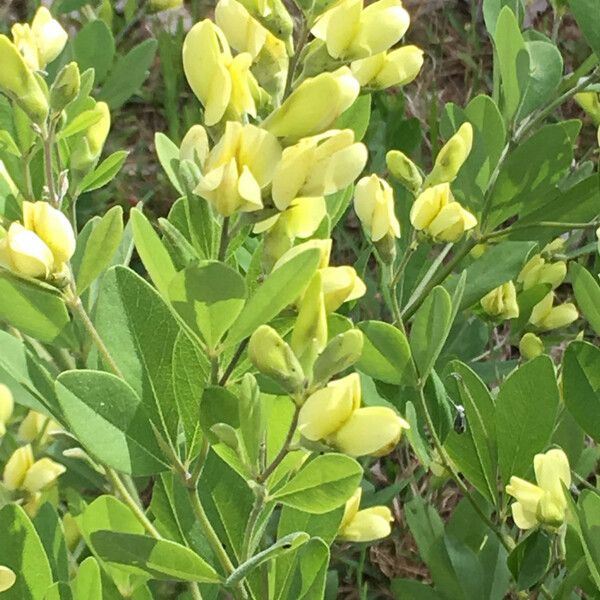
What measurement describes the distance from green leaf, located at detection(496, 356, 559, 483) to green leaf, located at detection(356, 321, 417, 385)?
0.24 feet

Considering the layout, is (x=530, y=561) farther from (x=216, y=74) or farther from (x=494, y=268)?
(x=216, y=74)

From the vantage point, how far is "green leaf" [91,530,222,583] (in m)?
0.57

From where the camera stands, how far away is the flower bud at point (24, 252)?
0.52 m

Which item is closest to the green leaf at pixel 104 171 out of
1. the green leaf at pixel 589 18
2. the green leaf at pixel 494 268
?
the green leaf at pixel 494 268

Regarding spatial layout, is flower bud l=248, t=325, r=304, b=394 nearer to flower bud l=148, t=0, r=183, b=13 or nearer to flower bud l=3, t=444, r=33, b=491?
flower bud l=3, t=444, r=33, b=491

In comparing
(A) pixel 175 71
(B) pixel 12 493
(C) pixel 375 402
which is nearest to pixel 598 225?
(C) pixel 375 402

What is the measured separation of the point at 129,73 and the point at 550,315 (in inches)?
24.6

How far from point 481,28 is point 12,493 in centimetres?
156

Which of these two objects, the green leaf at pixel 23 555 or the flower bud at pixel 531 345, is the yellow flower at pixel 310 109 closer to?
the green leaf at pixel 23 555

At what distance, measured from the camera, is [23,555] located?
25.4 inches

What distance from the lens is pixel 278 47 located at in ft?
1.96

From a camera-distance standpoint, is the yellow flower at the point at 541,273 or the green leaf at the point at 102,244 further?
the yellow flower at the point at 541,273

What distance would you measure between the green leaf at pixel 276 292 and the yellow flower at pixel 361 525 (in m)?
0.24

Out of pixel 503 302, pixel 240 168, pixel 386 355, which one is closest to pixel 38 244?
pixel 240 168
